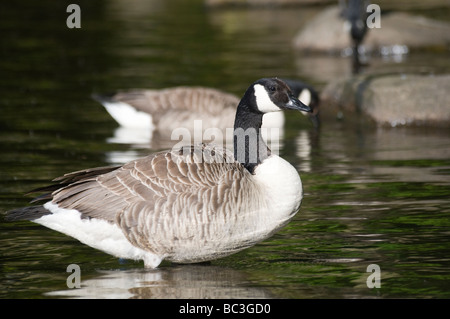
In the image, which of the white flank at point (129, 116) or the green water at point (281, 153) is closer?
the green water at point (281, 153)

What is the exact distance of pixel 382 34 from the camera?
858 inches

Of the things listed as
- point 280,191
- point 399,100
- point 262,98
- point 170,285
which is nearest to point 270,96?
point 262,98

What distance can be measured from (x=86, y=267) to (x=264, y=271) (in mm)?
1642

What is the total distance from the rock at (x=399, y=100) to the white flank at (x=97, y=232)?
7.71 metres

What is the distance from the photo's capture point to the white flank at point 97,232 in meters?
7.54

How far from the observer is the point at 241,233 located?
7465mm

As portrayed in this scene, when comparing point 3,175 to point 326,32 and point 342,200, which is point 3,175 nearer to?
point 342,200

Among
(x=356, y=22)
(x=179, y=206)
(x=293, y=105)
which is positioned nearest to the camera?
(x=179, y=206)

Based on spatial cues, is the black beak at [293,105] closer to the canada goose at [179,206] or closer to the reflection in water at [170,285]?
the canada goose at [179,206]

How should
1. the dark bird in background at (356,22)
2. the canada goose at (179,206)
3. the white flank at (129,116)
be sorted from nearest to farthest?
the canada goose at (179,206)
the white flank at (129,116)
the dark bird in background at (356,22)

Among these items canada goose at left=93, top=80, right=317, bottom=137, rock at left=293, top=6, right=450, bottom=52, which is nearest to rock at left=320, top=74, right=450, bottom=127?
canada goose at left=93, top=80, right=317, bottom=137

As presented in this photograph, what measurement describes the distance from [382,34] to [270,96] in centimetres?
1446

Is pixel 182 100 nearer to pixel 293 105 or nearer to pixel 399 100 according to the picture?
pixel 399 100

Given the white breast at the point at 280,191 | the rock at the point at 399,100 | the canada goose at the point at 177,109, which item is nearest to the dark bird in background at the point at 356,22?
the rock at the point at 399,100
